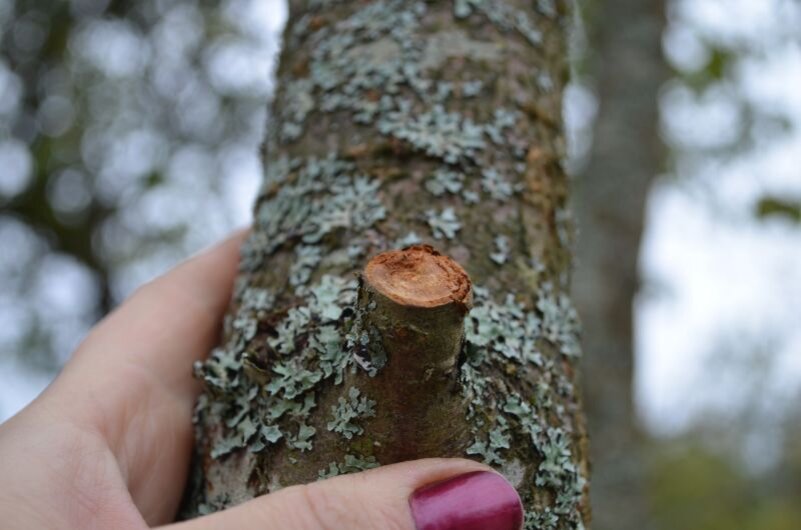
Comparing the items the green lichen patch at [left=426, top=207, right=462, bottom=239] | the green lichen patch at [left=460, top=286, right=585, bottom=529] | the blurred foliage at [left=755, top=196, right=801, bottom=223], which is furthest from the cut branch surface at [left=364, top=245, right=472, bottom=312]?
the blurred foliage at [left=755, top=196, right=801, bottom=223]

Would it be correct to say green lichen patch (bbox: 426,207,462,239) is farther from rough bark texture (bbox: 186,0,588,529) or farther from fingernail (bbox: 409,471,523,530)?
fingernail (bbox: 409,471,523,530)

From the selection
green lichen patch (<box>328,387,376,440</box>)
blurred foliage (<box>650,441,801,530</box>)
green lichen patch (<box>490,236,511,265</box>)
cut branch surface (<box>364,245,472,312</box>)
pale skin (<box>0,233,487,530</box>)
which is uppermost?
cut branch surface (<box>364,245,472,312</box>)

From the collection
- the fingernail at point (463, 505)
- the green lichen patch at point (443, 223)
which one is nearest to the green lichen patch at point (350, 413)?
the fingernail at point (463, 505)

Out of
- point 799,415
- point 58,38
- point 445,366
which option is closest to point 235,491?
point 445,366

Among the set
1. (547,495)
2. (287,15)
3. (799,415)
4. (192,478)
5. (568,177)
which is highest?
(287,15)

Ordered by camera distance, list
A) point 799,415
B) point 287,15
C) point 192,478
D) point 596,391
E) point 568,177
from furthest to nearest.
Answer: point 799,415
point 596,391
point 287,15
point 568,177
point 192,478

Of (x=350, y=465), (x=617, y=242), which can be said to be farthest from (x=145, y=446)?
(x=617, y=242)

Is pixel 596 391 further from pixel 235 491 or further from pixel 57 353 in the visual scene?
pixel 57 353

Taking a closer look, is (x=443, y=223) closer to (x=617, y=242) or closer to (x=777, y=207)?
(x=617, y=242)
